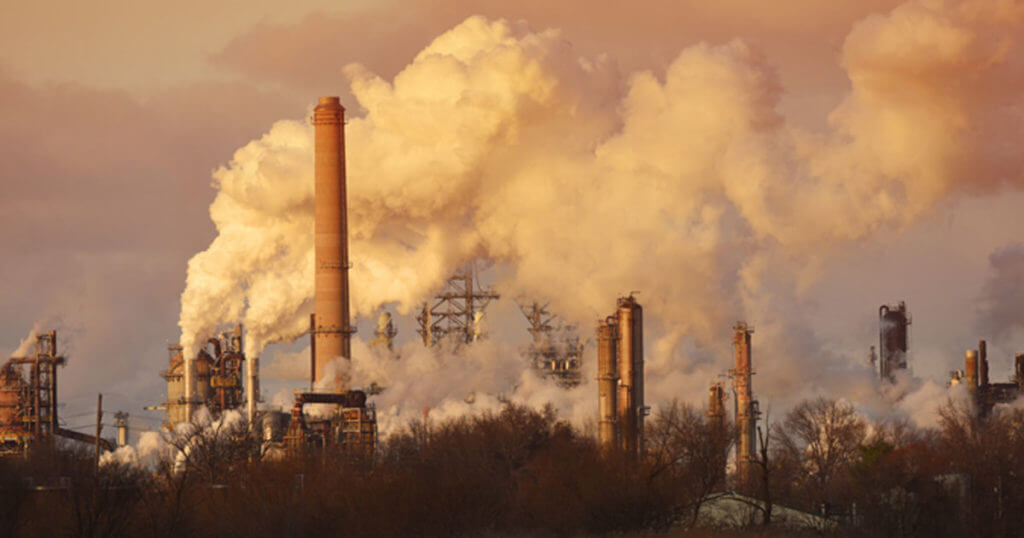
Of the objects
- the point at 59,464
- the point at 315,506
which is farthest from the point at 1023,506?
the point at 59,464

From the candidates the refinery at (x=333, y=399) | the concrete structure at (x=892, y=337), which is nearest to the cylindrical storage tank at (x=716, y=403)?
the refinery at (x=333, y=399)

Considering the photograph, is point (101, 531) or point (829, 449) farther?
point (829, 449)

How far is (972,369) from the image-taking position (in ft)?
312

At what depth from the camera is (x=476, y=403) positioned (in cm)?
8800

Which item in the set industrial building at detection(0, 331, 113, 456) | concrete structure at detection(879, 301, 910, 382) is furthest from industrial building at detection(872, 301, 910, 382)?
industrial building at detection(0, 331, 113, 456)

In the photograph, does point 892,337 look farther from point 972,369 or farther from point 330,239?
point 330,239

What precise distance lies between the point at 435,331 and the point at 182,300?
27.6 m

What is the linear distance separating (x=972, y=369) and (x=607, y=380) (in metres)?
27.0

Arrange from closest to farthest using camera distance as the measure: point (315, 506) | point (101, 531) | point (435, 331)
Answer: point (101, 531)
point (315, 506)
point (435, 331)

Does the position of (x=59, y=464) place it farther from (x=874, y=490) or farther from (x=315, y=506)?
(x=874, y=490)

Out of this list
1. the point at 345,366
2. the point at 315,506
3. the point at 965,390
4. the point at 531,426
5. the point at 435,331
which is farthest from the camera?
the point at 435,331

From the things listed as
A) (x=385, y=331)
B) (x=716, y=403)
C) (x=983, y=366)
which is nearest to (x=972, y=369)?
(x=983, y=366)

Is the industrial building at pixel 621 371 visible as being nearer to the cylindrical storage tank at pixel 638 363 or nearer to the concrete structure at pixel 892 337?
the cylindrical storage tank at pixel 638 363

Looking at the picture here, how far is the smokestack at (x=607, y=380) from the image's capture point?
260ft
